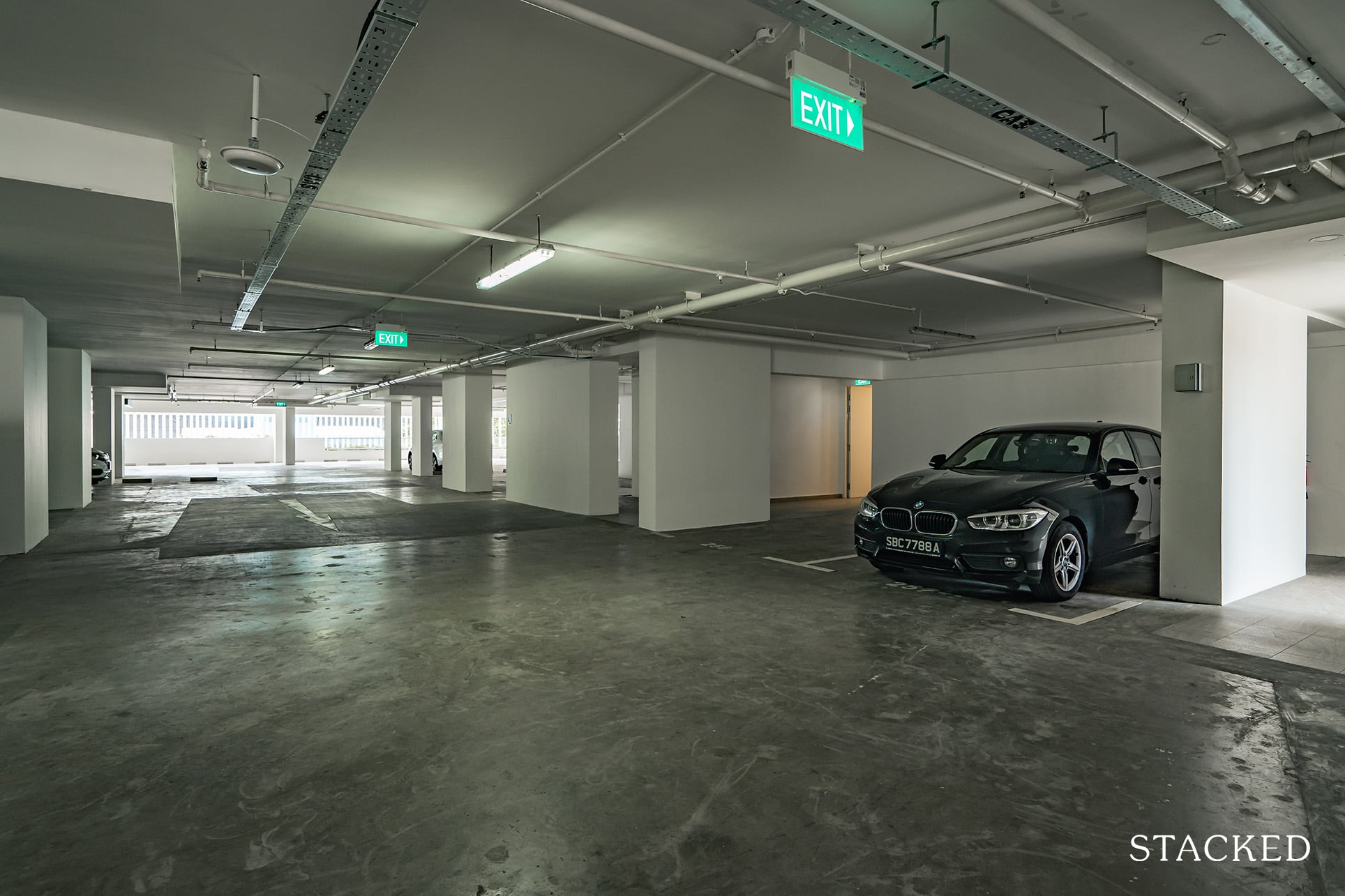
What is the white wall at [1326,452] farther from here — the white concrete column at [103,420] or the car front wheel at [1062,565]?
the white concrete column at [103,420]

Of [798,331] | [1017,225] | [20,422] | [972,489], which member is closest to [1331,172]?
[1017,225]

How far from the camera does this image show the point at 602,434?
12.3 meters

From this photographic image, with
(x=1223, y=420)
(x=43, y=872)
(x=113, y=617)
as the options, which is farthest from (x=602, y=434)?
(x=43, y=872)

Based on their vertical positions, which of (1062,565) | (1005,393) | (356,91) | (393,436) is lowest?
(1062,565)

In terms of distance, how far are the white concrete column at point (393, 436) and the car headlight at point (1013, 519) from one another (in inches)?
954

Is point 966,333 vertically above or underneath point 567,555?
above

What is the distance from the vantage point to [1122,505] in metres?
6.21

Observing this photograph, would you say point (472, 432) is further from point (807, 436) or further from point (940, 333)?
point (940, 333)

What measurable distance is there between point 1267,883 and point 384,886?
8.73 ft

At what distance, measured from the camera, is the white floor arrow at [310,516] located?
10695 millimetres

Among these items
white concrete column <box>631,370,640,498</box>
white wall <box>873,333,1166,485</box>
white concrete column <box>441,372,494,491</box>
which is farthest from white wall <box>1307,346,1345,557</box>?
white concrete column <box>441,372,494,491</box>

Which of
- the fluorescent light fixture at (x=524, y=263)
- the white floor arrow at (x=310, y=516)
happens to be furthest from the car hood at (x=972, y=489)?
the white floor arrow at (x=310, y=516)

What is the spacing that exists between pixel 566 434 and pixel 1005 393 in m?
8.06

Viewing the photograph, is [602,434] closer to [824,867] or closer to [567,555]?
[567,555]
